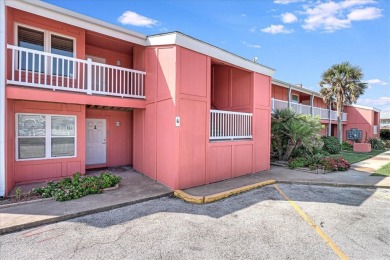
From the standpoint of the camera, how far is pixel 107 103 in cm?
778

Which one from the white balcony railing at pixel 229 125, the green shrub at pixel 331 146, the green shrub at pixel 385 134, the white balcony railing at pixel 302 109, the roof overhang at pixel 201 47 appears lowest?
the green shrub at pixel 331 146

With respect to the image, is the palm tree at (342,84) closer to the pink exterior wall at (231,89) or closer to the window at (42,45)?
the pink exterior wall at (231,89)

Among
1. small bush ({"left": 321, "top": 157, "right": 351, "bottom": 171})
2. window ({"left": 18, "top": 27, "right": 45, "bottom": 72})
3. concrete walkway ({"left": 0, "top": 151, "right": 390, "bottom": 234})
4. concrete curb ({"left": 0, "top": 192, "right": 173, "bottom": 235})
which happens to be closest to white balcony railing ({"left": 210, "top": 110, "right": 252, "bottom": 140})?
concrete walkway ({"left": 0, "top": 151, "right": 390, "bottom": 234})

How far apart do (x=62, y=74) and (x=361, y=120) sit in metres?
30.3

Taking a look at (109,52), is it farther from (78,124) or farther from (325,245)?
(325,245)

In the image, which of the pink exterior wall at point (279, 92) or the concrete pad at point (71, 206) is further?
the pink exterior wall at point (279, 92)

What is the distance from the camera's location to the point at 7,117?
6.09 meters

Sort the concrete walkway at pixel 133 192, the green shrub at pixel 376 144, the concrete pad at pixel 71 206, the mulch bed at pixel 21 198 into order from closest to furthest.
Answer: the concrete pad at pixel 71 206, the concrete walkway at pixel 133 192, the mulch bed at pixel 21 198, the green shrub at pixel 376 144

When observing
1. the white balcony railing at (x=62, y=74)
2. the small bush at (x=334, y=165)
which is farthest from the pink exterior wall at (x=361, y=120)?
the white balcony railing at (x=62, y=74)

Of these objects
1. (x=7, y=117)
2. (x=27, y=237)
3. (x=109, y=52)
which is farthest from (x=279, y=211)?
(x=109, y=52)

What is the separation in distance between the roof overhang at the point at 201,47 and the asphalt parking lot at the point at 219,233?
16.4 ft

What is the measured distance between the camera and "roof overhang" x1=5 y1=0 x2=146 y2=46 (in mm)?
6137

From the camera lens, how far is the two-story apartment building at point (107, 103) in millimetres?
6570

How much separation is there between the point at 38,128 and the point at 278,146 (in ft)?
36.9
